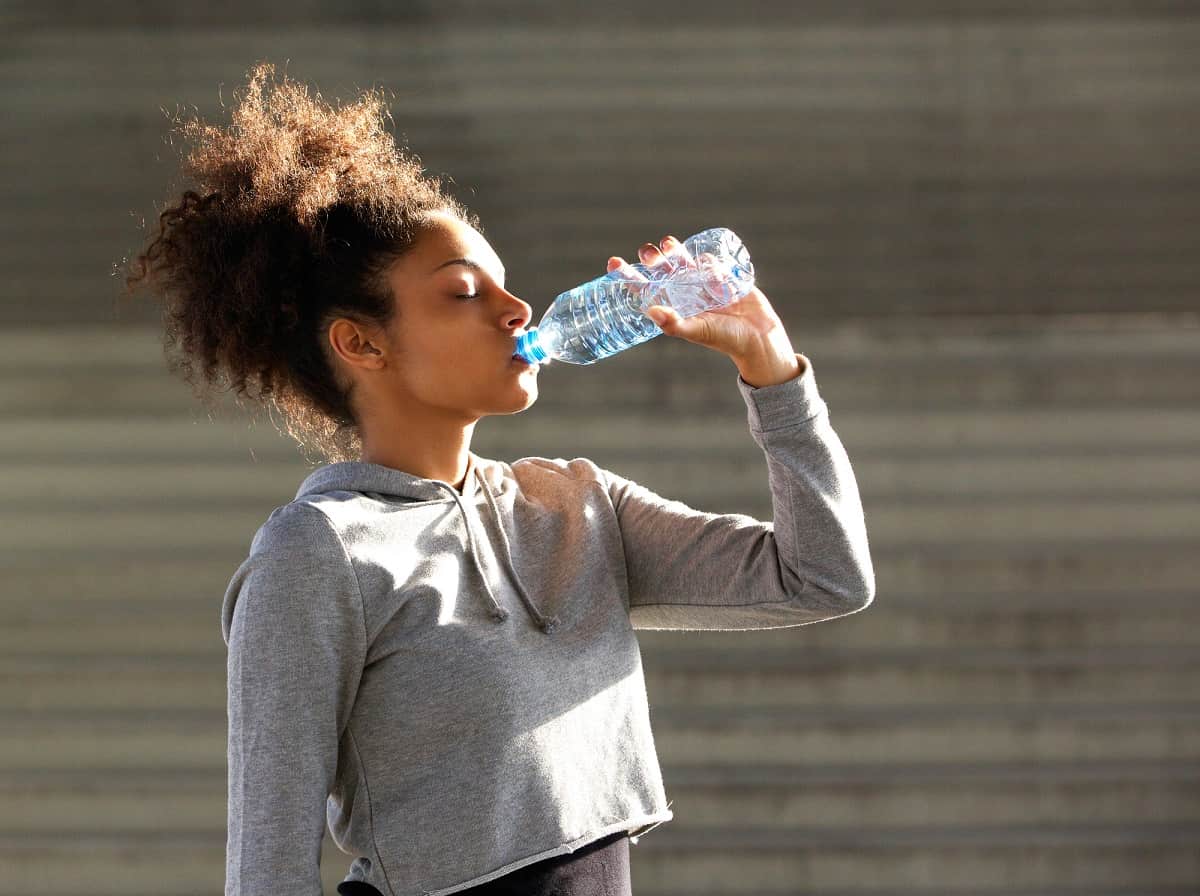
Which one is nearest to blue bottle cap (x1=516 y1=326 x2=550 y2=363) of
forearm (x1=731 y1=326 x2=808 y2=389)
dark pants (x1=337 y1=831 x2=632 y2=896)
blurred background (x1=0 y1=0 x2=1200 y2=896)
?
forearm (x1=731 y1=326 x2=808 y2=389)

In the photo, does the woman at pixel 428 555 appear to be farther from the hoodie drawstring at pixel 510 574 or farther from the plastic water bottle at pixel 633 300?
the plastic water bottle at pixel 633 300

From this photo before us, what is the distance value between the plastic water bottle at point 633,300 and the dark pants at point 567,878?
0.56 m

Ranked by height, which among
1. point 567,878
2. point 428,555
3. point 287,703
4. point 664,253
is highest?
point 664,253

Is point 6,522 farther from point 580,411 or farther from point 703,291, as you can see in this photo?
point 703,291

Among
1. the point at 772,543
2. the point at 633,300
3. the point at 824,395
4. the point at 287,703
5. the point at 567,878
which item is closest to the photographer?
the point at 287,703

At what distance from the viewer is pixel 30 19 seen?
312 cm

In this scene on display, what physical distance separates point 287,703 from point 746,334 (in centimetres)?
63

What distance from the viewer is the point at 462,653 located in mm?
1433

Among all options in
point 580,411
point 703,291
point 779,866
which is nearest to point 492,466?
point 703,291

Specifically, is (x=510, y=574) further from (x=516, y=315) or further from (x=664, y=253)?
(x=664, y=253)

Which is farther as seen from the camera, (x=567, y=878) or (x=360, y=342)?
(x=360, y=342)

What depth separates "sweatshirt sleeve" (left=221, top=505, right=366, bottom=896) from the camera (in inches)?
53.1

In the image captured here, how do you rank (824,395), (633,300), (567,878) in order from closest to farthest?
(567,878)
(633,300)
(824,395)

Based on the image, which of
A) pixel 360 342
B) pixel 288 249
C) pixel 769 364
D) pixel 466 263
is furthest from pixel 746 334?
pixel 288 249
